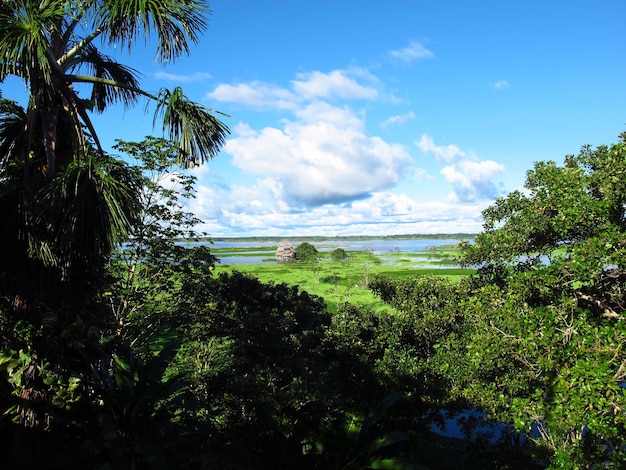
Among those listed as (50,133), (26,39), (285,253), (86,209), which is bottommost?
(285,253)

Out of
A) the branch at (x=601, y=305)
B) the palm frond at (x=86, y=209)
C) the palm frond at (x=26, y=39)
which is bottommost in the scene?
the branch at (x=601, y=305)

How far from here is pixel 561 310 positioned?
20.2ft

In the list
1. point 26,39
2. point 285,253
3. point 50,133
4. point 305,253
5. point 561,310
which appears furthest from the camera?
point 305,253

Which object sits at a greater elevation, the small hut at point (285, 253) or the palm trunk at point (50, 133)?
the palm trunk at point (50, 133)

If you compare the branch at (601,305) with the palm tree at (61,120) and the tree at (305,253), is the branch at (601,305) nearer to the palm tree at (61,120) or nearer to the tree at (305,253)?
the palm tree at (61,120)

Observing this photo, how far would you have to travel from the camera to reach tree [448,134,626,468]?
4.88 m

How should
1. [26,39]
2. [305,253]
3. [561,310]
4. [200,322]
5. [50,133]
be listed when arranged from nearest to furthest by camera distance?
[26,39] < [50,133] < [561,310] < [200,322] < [305,253]

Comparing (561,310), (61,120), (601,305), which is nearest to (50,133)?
(61,120)

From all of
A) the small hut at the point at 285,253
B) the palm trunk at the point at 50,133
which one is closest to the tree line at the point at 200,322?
the palm trunk at the point at 50,133

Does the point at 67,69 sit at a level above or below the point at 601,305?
above

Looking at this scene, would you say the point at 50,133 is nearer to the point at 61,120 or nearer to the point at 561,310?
the point at 61,120

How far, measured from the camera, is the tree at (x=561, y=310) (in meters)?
4.88

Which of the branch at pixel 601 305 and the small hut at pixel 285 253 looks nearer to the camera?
the branch at pixel 601 305

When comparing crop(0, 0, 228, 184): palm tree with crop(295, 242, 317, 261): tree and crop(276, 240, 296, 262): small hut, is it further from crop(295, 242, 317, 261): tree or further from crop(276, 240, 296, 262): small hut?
crop(276, 240, 296, 262): small hut
